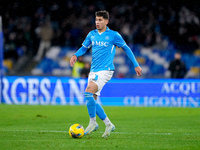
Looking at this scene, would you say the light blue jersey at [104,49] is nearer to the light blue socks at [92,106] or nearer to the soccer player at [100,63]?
the soccer player at [100,63]

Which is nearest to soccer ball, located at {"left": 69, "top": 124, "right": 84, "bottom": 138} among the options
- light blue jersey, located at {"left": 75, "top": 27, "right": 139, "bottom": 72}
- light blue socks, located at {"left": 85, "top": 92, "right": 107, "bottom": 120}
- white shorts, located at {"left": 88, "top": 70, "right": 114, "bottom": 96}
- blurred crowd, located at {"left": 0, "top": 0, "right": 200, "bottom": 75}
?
light blue socks, located at {"left": 85, "top": 92, "right": 107, "bottom": 120}

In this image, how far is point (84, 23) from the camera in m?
28.3

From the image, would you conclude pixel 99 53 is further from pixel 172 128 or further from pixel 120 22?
pixel 120 22

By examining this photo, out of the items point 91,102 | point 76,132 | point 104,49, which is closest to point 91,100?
point 91,102

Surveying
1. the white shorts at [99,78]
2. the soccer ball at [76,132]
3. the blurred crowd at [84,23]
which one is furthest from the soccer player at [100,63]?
the blurred crowd at [84,23]

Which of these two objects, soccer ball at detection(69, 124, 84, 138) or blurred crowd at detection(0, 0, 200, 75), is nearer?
soccer ball at detection(69, 124, 84, 138)

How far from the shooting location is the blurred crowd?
88.3 ft

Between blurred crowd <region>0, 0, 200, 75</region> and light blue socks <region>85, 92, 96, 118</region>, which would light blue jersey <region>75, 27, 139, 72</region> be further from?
blurred crowd <region>0, 0, 200, 75</region>

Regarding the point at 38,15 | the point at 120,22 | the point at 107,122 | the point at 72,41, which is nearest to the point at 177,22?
the point at 120,22

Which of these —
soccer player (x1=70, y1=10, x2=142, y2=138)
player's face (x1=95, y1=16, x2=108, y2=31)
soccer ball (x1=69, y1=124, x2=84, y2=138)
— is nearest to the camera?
soccer ball (x1=69, y1=124, x2=84, y2=138)

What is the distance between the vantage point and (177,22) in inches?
1109

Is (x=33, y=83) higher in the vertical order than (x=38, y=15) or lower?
lower

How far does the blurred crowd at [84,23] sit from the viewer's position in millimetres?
26906

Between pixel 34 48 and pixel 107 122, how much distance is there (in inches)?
748
